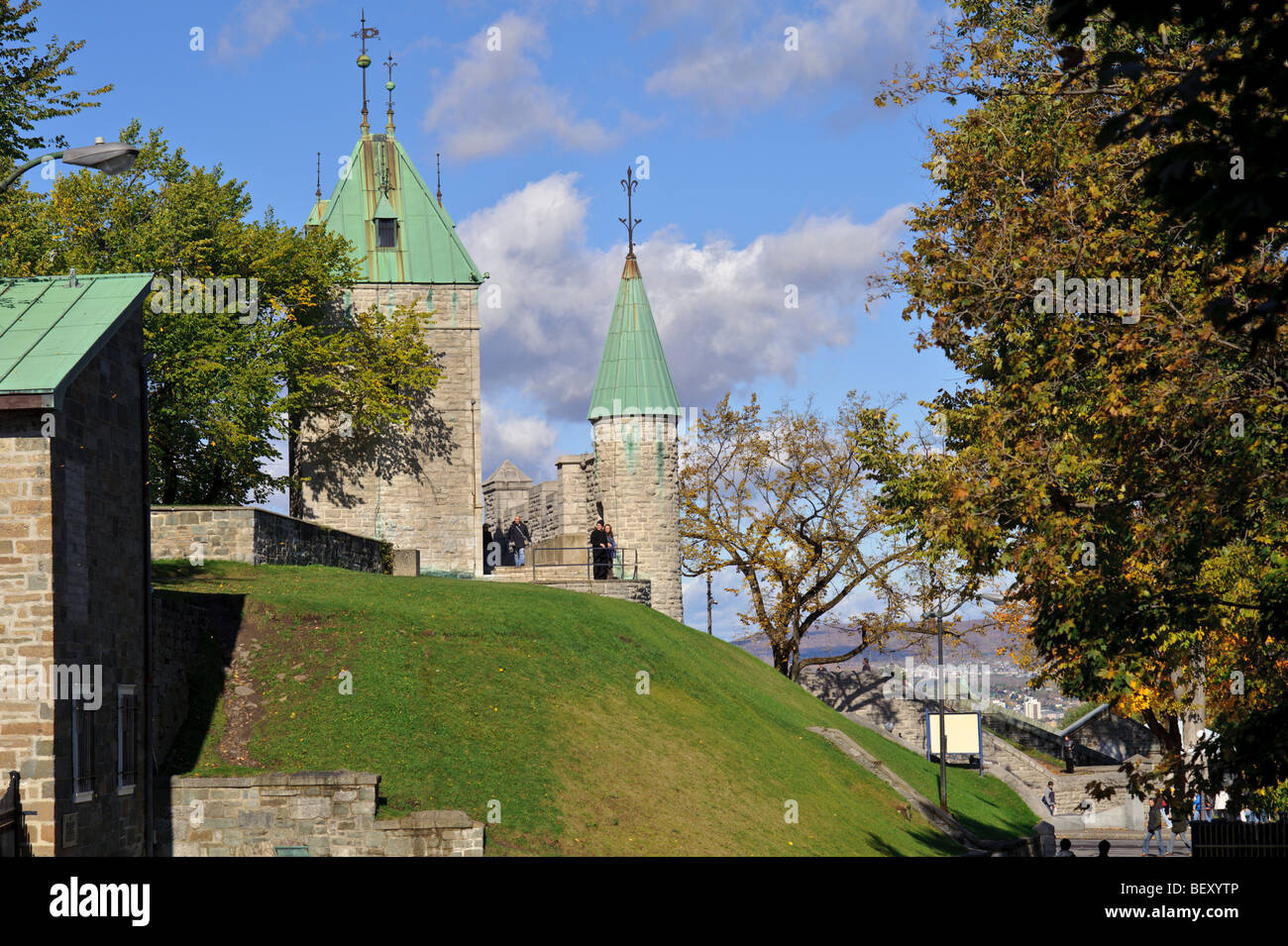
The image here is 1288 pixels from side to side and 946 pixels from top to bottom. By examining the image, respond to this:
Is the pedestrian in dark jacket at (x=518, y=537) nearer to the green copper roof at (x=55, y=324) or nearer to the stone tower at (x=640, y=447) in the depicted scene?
the stone tower at (x=640, y=447)

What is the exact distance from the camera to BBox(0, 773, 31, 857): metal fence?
14.9 m

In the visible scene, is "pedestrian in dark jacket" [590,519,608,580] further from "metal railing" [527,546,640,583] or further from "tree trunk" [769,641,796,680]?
"tree trunk" [769,641,796,680]

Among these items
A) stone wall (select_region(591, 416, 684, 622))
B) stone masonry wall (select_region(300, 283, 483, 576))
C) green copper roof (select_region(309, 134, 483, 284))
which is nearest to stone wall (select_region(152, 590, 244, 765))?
stone wall (select_region(591, 416, 684, 622))

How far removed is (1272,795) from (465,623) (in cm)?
1514

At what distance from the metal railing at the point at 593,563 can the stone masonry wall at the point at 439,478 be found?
146 inches

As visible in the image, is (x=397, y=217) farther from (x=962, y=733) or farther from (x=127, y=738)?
(x=127, y=738)

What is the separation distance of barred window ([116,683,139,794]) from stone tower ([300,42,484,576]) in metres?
25.2

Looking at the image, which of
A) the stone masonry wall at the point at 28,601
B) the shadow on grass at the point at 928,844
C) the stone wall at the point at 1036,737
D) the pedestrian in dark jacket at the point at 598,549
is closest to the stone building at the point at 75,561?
the stone masonry wall at the point at 28,601

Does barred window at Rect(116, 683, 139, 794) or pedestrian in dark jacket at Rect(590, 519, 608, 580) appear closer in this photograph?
barred window at Rect(116, 683, 139, 794)

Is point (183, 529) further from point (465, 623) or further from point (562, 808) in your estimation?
point (562, 808)

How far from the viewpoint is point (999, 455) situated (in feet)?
59.3

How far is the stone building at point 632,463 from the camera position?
42438 millimetres

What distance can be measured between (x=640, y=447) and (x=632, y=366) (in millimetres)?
3067
